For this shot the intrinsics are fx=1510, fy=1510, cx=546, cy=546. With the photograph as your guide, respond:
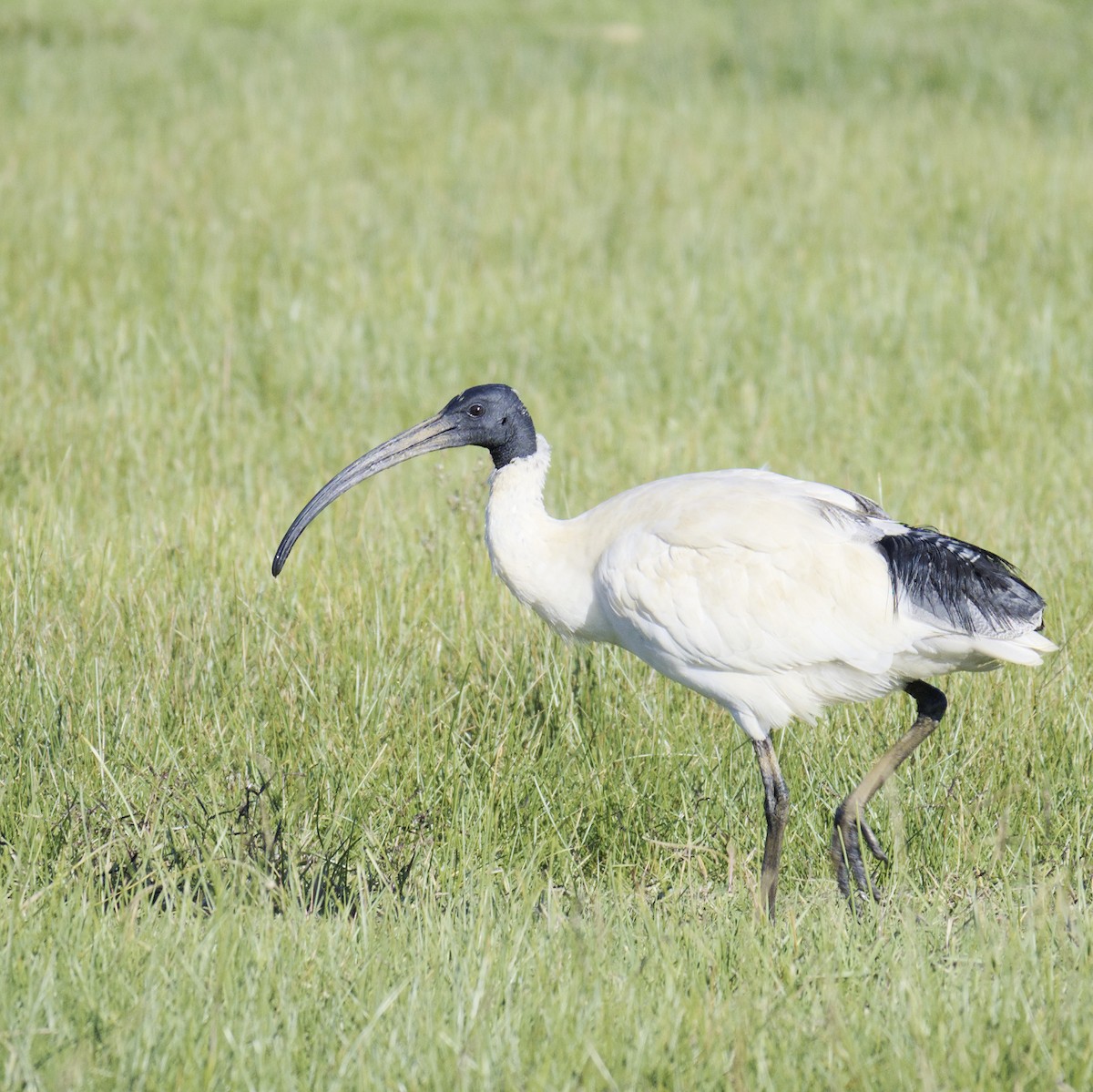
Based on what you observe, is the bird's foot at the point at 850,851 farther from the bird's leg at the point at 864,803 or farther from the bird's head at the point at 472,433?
the bird's head at the point at 472,433

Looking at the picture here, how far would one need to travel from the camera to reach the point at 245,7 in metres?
18.9

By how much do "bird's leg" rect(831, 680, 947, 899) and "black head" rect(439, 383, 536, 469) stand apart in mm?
1271

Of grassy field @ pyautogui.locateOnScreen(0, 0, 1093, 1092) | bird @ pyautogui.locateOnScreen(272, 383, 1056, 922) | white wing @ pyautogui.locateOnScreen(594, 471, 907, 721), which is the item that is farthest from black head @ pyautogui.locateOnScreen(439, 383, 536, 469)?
grassy field @ pyautogui.locateOnScreen(0, 0, 1093, 1092)

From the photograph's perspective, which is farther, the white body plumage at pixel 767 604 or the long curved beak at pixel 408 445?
the long curved beak at pixel 408 445

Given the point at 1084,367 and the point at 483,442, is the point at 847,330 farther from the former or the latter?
the point at 483,442

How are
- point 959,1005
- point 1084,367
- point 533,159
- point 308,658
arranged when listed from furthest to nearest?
point 533,159, point 1084,367, point 308,658, point 959,1005

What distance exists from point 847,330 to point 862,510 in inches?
177

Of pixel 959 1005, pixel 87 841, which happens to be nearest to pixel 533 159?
pixel 87 841

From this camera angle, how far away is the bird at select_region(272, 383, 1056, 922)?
12.5ft

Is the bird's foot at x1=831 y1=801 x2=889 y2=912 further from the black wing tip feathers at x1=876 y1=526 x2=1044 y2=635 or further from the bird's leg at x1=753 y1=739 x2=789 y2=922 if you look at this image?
the black wing tip feathers at x1=876 y1=526 x2=1044 y2=635

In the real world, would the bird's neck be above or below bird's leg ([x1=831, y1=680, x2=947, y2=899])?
above

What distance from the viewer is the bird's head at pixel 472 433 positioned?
426 centimetres

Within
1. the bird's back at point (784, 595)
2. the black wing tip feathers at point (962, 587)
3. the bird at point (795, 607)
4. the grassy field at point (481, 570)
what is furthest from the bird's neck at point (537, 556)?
the black wing tip feathers at point (962, 587)

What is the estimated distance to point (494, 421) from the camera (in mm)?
4266
